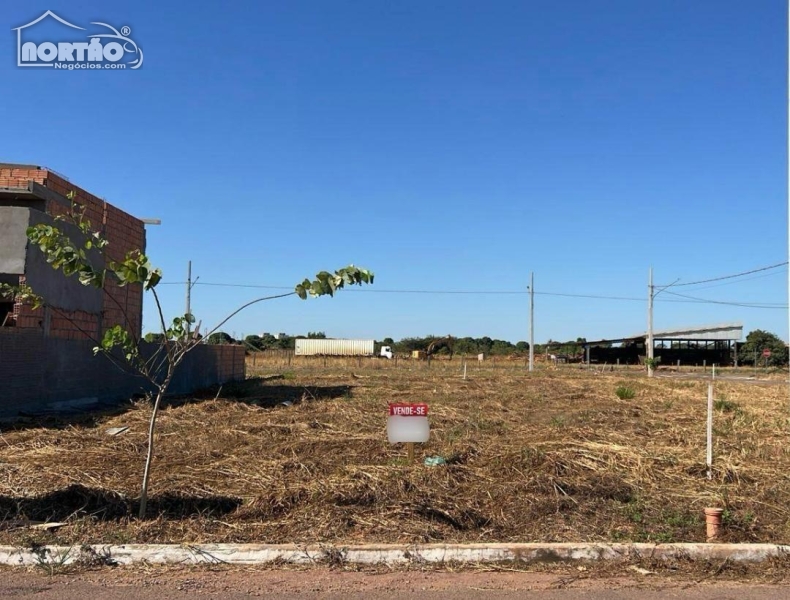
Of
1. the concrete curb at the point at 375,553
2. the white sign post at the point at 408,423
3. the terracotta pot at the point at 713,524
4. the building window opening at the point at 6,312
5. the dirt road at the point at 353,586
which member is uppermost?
the building window opening at the point at 6,312

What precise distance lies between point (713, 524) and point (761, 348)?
82805 mm

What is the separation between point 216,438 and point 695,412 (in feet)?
38.9

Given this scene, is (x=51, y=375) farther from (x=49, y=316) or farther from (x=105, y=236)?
(x=105, y=236)

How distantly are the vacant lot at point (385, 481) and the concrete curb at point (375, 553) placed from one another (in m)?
0.30

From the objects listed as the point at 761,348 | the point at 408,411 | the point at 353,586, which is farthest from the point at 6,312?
the point at 761,348

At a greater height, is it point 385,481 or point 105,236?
point 105,236

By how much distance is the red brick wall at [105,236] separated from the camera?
15148mm

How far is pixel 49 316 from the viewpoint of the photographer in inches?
584

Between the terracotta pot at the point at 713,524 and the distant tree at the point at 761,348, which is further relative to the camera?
the distant tree at the point at 761,348

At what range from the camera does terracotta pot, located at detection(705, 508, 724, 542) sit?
5984 mm

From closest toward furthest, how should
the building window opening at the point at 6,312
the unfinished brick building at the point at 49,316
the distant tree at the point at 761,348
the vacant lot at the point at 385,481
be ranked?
the vacant lot at the point at 385,481 → the unfinished brick building at the point at 49,316 → the building window opening at the point at 6,312 → the distant tree at the point at 761,348

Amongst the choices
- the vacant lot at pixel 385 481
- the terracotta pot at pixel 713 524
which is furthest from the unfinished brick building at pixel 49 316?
the terracotta pot at pixel 713 524

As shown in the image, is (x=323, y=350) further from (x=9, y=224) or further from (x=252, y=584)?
(x=252, y=584)

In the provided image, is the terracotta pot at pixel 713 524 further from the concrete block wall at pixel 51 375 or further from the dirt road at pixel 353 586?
the concrete block wall at pixel 51 375
